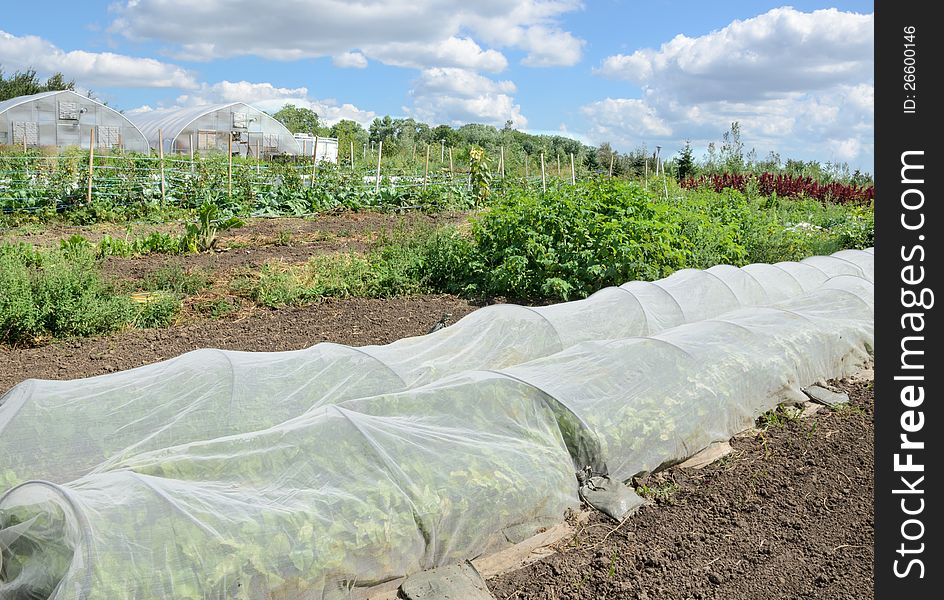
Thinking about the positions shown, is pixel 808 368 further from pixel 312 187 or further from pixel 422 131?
pixel 422 131

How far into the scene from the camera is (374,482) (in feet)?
11.2

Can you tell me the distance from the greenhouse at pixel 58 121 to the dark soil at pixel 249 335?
70.1ft

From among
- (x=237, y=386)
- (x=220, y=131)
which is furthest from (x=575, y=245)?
(x=220, y=131)

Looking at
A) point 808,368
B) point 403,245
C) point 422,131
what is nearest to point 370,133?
point 422,131

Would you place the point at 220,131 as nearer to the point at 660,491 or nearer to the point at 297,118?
the point at 297,118

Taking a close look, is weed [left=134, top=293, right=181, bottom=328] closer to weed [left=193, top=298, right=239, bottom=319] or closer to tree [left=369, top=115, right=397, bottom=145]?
weed [left=193, top=298, right=239, bottom=319]

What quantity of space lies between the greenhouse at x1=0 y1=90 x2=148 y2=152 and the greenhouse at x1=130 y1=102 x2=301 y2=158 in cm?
210

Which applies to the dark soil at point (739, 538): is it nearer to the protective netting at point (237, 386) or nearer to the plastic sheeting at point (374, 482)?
the plastic sheeting at point (374, 482)

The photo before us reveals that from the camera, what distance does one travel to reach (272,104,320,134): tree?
41.8m

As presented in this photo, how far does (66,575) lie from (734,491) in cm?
340

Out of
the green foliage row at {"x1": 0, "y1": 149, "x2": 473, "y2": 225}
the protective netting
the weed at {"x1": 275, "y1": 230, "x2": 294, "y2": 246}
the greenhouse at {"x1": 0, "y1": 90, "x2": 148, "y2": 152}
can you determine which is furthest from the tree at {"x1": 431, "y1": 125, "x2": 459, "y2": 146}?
the protective netting

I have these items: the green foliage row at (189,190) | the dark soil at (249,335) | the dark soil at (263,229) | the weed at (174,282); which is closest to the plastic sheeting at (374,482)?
the dark soil at (249,335)

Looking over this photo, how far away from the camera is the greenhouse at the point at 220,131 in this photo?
30109 mm

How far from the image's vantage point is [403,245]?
10438 mm
